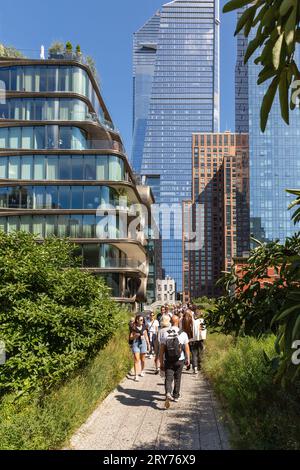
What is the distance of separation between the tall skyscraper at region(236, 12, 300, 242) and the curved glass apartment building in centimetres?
8581

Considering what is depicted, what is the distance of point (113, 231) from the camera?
40094 mm

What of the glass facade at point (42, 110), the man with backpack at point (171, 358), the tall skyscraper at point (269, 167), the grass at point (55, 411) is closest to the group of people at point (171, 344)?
the man with backpack at point (171, 358)

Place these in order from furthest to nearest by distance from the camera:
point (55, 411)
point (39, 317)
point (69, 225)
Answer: point (69, 225)
point (39, 317)
point (55, 411)

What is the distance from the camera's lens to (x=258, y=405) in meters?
6.97

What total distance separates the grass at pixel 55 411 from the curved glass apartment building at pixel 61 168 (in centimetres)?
2957

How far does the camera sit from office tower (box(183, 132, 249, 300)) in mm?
140125

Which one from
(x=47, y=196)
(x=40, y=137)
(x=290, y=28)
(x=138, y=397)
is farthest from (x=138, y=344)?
(x=40, y=137)

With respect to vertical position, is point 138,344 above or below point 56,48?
below

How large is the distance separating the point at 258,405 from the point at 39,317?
376 centimetres

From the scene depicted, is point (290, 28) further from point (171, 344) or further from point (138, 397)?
point (138, 397)

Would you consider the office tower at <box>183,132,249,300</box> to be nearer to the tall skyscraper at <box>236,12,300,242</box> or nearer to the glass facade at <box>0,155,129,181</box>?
the tall skyscraper at <box>236,12,300,242</box>

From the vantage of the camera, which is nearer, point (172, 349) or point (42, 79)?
point (172, 349)

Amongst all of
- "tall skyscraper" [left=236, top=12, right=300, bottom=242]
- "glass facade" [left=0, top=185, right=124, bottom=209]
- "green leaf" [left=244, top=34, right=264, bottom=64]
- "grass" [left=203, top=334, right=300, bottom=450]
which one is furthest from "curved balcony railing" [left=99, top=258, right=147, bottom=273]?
"tall skyscraper" [left=236, top=12, right=300, bottom=242]

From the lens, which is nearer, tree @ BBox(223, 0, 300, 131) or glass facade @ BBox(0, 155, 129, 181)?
tree @ BBox(223, 0, 300, 131)
